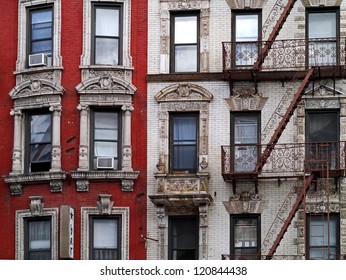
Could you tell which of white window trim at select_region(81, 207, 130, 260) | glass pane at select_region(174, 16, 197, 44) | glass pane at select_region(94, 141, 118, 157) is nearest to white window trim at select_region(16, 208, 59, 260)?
white window trim at select_region(81, 207, 130, 260)

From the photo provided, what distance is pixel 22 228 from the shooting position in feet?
128

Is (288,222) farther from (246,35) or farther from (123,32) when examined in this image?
(123,32)

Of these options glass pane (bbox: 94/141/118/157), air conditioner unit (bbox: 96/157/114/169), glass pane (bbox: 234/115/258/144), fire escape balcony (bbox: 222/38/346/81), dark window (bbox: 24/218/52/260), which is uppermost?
fire escape balcony (bbox: 222/38/346/81)

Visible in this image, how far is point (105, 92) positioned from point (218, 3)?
172 inches

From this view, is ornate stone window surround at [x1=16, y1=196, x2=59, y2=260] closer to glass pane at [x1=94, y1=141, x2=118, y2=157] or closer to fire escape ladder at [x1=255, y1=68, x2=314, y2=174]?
glass pane at [x1=94, y1=141, x2=118, y2=157]

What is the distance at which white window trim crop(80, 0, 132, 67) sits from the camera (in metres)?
39.3

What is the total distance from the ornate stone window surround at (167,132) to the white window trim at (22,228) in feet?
10.6

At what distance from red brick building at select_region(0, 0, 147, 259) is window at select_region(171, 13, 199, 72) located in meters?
0.93

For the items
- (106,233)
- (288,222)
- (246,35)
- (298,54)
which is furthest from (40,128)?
(288,222)

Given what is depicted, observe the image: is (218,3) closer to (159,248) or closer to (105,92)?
(105,92)

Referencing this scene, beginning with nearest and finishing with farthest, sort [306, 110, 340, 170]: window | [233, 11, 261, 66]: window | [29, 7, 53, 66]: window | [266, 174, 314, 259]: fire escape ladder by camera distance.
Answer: [266, 174, 314, 259]: fire escape ladder
[306, 110, 340, 170]: window
[233, 11, 261, 66]: window
[29, 7, 53, 66]: window

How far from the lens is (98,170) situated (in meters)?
38.7
